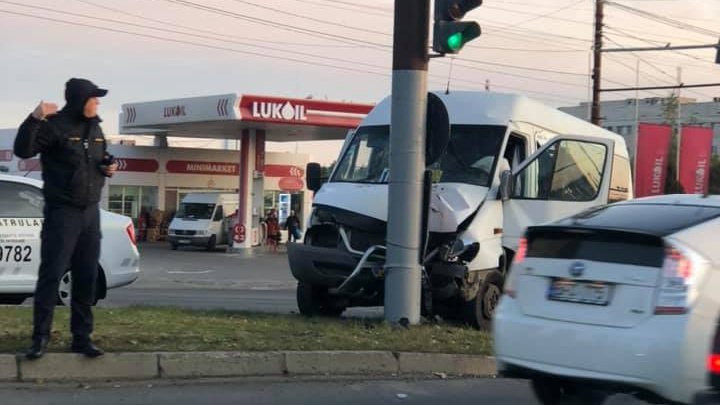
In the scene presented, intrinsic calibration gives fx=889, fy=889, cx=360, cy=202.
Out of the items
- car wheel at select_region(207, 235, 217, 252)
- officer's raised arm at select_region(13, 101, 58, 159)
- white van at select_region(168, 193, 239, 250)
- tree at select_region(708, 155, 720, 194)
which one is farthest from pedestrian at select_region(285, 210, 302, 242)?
tree at select_region(708, 155, 720, 194)

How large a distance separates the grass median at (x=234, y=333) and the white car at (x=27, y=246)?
177 cm

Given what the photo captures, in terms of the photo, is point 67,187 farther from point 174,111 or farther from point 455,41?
point 174,111

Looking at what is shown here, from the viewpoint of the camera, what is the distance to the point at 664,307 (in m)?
5.42

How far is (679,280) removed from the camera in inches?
215

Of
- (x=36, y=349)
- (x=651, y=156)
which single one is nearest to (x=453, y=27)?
(x=36, y=349)

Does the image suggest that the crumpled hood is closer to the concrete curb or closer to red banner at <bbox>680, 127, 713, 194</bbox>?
the concrete curb

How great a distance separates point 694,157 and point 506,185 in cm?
2366

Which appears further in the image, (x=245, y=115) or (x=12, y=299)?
(x=245, y=115)

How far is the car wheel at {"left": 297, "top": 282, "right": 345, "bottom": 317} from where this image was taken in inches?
→ 416

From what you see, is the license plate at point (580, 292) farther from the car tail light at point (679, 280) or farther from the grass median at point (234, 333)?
the grass median at point (234, 333)

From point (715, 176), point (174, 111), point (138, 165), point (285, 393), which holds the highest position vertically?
point (174, 111)

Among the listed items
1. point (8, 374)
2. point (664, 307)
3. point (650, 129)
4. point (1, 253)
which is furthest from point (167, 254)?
point (664, 307)

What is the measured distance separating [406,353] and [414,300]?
51.9 inches

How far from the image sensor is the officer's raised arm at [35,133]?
6.52 metres
